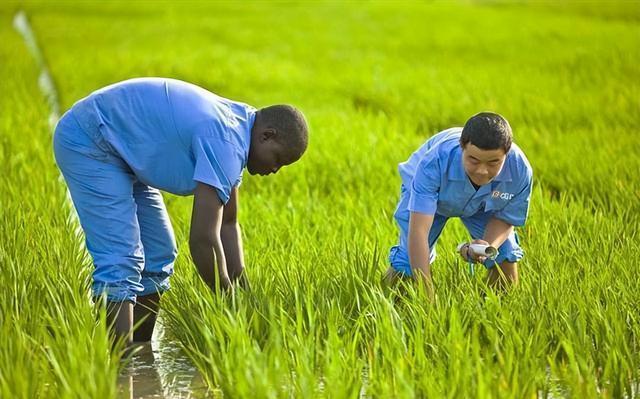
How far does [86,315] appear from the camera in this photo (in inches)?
121

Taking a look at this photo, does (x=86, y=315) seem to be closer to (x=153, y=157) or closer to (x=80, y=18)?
(x=153, y=157)

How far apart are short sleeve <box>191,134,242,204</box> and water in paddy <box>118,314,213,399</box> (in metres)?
0.53

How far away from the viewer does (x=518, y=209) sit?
3658 mm

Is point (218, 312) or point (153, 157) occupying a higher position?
point (153, 157)

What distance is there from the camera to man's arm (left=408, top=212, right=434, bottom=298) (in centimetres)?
338

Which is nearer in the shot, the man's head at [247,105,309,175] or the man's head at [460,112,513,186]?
the man's head at [247,105,309,175]

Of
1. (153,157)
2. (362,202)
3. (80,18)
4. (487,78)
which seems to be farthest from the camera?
(80,18)

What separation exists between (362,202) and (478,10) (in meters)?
14.6

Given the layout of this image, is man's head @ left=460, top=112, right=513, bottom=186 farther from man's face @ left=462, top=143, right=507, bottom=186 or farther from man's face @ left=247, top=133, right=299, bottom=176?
man's face @ left=247, top=133, right=299, bottom=176

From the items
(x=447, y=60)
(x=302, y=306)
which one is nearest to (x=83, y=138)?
(x=302, y=306)

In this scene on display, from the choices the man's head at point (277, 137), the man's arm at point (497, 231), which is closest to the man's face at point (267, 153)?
the man's head at point (277, 137)

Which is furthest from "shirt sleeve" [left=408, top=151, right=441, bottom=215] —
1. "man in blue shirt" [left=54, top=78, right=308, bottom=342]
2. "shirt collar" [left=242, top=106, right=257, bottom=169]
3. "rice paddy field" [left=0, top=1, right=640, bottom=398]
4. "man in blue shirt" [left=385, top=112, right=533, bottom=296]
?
"shirt collar" [left=242, top=106, right=257, bottom=169]

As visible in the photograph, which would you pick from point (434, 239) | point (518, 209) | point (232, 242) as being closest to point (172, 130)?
point (232, 242)

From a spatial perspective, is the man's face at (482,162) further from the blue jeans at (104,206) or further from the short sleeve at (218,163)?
the blue jeans at (104,206)
